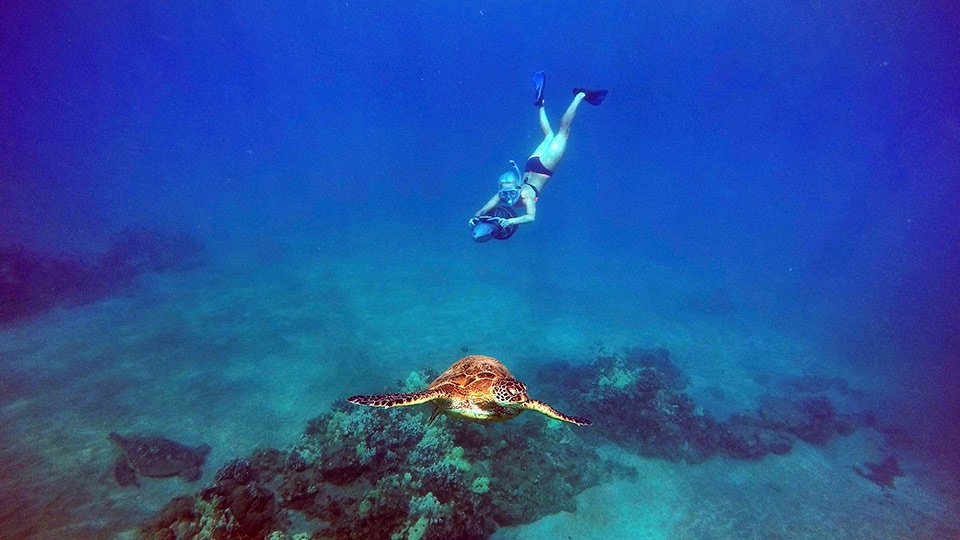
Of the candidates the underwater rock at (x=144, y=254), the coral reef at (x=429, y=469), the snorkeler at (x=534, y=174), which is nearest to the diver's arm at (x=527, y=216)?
the snorkeler at (x=534, y=174)

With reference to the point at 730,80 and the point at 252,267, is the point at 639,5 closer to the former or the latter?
the point at 730,80

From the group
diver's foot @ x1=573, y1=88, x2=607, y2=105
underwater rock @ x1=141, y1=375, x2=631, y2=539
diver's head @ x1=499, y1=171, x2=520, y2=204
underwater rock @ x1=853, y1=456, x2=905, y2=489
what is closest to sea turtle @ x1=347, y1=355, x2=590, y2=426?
underwater rock @ x1=141, y1=375, x2=631, y2=539

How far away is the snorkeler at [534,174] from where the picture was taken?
12.6 m

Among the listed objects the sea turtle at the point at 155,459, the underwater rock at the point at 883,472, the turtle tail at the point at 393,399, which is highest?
the sea turtle at the point at 155,459

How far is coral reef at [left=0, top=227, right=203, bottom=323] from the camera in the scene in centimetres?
1388

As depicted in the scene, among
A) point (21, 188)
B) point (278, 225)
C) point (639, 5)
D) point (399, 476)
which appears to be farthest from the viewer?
point (639, 5)

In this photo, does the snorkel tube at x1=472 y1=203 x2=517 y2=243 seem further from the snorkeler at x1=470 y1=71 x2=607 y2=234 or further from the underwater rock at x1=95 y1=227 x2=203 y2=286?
the underwater rock at x1=95 y1=227 x2=203 y2=286

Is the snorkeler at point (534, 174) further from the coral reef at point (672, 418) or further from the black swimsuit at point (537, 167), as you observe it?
the coral reef at point (672, 418)

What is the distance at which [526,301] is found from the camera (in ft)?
66.2

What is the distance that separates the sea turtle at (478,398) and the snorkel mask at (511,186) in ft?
28.5

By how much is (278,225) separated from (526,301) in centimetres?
2780

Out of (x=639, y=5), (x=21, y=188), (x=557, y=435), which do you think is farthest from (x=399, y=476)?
(x=639, y=5)

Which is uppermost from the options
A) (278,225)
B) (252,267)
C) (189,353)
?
(278,225)

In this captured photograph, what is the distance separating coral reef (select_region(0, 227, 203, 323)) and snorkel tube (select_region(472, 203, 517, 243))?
1777 cm
